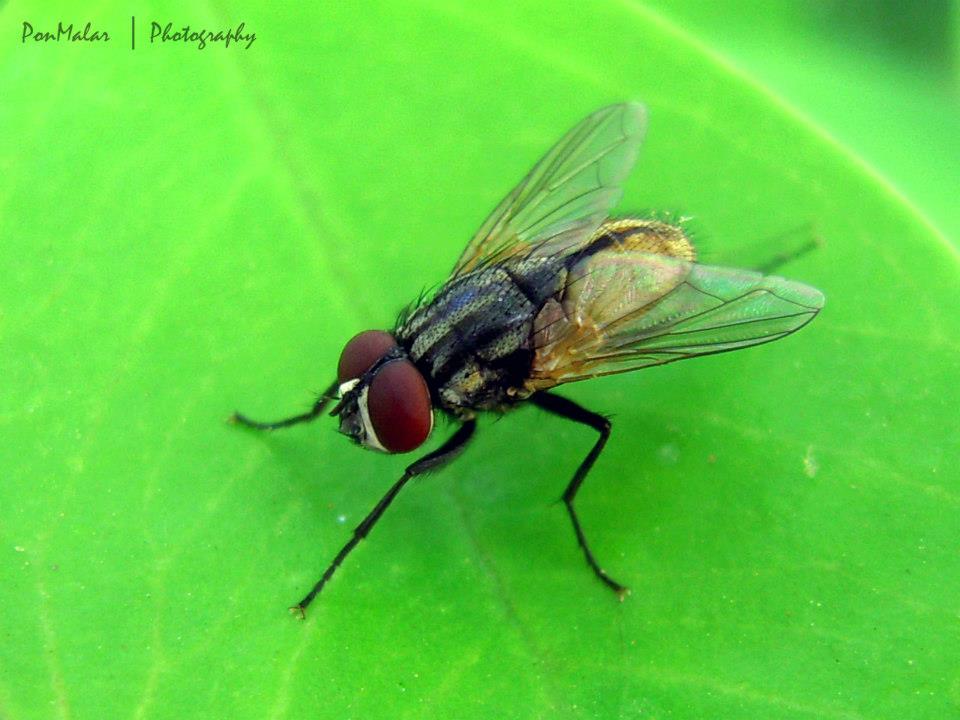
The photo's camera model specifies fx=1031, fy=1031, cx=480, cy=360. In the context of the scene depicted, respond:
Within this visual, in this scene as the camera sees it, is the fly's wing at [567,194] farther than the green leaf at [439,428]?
Yes

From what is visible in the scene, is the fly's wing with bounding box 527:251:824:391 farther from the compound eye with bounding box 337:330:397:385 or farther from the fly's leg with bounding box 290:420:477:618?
the compound eye with bounding box 337:330:397:385

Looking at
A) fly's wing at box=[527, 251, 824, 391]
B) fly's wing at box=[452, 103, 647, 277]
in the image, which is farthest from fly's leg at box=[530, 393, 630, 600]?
fly's wing at box=[452, 103, 647, 277]

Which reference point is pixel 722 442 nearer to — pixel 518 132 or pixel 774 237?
pixel 774 237

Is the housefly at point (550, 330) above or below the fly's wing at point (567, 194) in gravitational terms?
below

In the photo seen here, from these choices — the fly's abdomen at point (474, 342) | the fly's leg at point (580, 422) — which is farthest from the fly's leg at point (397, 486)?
the fly's leg at point (580, 422)

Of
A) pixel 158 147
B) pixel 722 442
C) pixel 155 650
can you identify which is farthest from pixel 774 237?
pixel 155 650

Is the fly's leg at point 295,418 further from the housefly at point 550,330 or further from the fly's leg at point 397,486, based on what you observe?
the fly's leg at point 397,486

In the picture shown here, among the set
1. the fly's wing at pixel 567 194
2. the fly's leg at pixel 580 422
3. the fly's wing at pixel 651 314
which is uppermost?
the fly's wing at pixel 567 194
